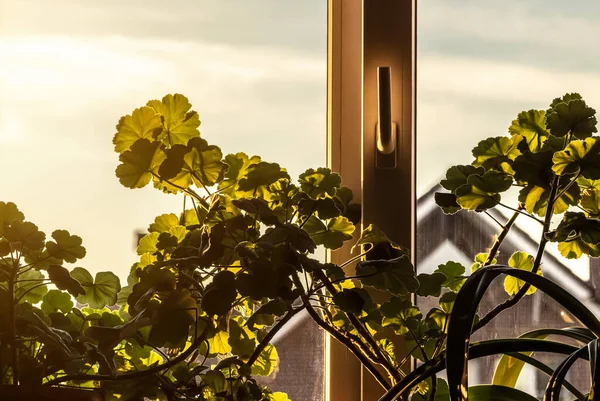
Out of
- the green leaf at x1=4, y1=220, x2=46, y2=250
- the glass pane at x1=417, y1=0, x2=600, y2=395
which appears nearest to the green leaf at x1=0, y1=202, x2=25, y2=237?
the green leaf at x1=4, y1=220, x2=46, y2=250

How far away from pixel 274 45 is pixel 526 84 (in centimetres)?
50

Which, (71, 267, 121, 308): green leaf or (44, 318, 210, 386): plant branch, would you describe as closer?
(44, 318, 210, 386): plant branch

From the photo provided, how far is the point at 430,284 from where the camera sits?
34.3 inches

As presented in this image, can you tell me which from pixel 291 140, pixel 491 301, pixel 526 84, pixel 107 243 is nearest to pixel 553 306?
pixel 491 301

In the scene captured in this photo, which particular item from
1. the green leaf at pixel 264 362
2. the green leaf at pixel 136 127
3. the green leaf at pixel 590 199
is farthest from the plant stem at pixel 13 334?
the green leaf at pixel 590 199

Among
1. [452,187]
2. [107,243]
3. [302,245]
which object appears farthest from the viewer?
[107,243]

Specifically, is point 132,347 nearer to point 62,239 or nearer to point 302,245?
point 62,239

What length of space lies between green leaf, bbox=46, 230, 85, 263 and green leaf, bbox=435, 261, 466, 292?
508mm

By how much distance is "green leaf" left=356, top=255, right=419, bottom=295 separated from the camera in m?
0.80

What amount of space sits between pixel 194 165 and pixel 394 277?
297mm

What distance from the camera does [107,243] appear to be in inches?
46.5

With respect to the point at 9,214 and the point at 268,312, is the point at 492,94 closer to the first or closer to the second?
the point at 268,312

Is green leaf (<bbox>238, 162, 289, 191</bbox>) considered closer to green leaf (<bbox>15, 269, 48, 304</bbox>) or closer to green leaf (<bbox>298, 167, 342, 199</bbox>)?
green leaf (<bbox>298, 167, 342, 199</bbox>)

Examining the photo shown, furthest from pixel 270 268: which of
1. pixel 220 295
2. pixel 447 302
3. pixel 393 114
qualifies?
pixel 393 114
